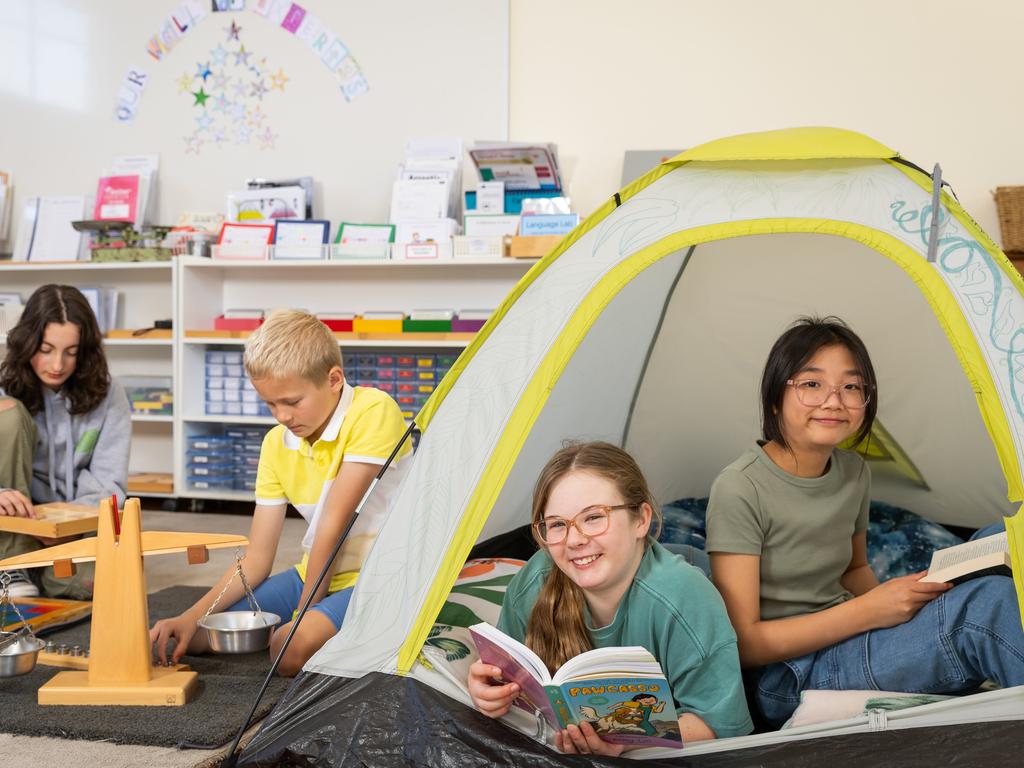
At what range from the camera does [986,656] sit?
132 cm

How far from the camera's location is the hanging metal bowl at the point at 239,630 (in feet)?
5.27

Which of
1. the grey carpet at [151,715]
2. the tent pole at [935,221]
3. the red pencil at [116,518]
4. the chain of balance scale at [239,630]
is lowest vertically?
the grey carpet at [151,715]

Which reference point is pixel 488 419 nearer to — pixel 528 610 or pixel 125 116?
pixel 528 610

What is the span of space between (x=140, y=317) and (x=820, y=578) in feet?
11.6

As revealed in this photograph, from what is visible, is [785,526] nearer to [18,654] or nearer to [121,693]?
[121,693]

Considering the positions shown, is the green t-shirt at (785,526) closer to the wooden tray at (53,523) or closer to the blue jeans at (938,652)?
the blue jeans at (938,652)

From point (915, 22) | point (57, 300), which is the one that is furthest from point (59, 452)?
point (915, 22)

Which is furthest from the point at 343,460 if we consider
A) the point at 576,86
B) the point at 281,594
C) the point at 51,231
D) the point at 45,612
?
the point at 51,231

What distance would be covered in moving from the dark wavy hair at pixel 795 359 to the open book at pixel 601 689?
0.58m

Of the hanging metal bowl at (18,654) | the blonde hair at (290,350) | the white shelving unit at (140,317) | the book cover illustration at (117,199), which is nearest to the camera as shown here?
the hanging metal bowl at (18,654)

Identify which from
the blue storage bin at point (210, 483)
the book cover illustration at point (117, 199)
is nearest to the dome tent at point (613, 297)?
the blue storage bin at point (210, 483)

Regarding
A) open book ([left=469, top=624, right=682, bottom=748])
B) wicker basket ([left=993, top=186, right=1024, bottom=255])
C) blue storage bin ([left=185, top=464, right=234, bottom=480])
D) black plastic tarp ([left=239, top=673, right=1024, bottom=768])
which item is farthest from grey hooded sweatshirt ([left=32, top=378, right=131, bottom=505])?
wicker basket ([left=993, top=186, right=1024, bottom=255])

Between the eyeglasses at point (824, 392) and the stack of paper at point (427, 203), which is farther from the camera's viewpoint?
the stack of paper at point (427, 203)

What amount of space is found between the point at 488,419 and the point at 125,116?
3433 millimetres
